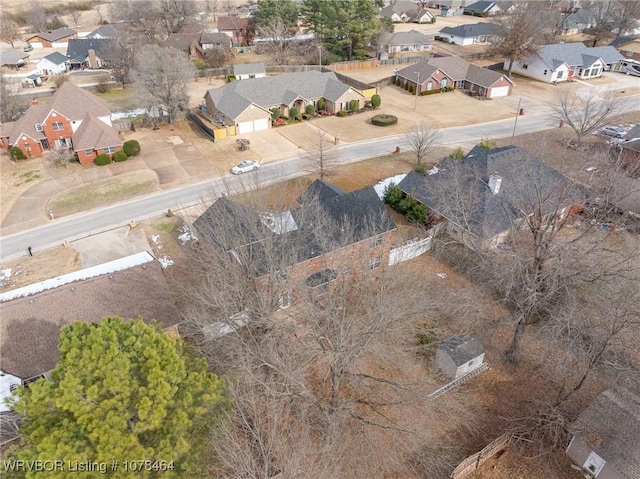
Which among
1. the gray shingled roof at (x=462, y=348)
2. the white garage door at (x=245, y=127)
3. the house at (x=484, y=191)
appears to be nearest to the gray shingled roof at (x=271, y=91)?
the white garage door at (x=245, y=127)

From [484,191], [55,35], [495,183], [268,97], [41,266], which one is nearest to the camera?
[41,266]

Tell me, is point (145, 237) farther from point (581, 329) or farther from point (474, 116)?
point (474, 116)

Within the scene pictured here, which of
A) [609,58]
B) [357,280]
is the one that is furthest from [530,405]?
[609,58]

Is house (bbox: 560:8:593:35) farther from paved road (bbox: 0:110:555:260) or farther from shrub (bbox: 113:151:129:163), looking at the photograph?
shrub (bbox: 113:151:129:163)

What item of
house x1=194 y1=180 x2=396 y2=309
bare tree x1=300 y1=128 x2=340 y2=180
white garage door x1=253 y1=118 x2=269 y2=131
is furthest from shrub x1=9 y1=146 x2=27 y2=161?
house x1=194 y1=180 x2=396 y2=309

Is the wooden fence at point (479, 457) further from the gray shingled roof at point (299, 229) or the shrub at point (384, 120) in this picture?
the shrub at point (384, 120)

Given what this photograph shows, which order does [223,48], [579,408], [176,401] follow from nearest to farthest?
[176,401], [579,408], [223,48]

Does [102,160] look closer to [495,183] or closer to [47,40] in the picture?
[495,183]

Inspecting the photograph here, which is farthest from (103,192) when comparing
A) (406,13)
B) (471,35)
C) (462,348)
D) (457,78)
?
(406,13)
